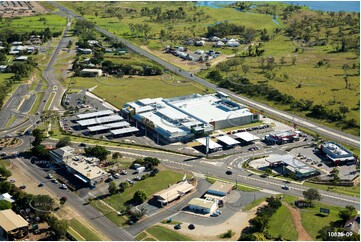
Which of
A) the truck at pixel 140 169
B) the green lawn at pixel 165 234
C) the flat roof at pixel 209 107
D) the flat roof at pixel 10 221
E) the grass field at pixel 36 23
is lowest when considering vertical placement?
the green lawn at pixel 165 234

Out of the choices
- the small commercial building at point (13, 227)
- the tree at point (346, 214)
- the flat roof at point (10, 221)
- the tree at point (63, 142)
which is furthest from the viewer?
the tree at point (63, 142)

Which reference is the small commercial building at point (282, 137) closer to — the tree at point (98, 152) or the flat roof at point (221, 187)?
the flat roof at point (221, 187)

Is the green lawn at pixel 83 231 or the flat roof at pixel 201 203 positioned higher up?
the flat roof at pixel 201 203

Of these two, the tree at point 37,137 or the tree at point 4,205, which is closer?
the tree at point 4,205

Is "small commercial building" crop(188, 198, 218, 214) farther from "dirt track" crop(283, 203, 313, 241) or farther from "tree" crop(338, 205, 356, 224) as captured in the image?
"tree" crop(338, 205, 356, 224)

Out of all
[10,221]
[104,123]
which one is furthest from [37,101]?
[10,221]

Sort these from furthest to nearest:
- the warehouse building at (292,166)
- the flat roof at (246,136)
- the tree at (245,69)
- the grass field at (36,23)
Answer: the grass field at (36,23), the tree at (245,69), the flat roof at (246,136), the warehouse building at (292,166)

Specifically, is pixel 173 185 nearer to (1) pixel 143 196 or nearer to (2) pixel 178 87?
(1) pixel 143 196

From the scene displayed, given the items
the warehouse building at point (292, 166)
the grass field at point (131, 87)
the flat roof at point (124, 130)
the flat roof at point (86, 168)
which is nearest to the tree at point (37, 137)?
the flat roof at point (86, 168)
